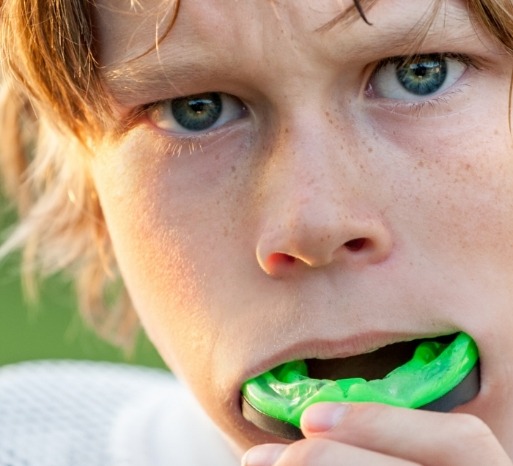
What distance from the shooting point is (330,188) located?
3.81 ft

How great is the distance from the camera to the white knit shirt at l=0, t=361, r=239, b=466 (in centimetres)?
162

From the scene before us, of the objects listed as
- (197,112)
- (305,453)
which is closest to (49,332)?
(197,112)

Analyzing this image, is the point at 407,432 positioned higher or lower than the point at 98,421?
higher

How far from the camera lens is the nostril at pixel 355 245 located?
45.9 inches

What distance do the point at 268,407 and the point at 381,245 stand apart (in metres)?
0.21

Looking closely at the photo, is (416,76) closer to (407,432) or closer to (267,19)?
(267,19)

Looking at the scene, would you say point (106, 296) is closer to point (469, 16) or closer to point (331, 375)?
point (331, 375)

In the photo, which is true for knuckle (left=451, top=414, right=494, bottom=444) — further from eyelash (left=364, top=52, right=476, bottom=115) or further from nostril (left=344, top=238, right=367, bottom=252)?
eyelash (left=364, top=52, right=476, bottom=115)

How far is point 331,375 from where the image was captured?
4.27 ft

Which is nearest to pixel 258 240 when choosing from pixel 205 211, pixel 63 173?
pixel 205 211

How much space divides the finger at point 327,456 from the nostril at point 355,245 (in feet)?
0.66

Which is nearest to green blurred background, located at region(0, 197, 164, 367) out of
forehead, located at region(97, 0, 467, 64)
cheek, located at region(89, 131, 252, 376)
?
cheek, located at region(89, 131, 252, 376)

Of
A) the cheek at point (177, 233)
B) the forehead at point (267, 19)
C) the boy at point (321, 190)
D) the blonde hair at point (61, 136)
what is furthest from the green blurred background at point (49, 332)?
the forehead at point (267, 19)

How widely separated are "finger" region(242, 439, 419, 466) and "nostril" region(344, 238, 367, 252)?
202 millimetres
